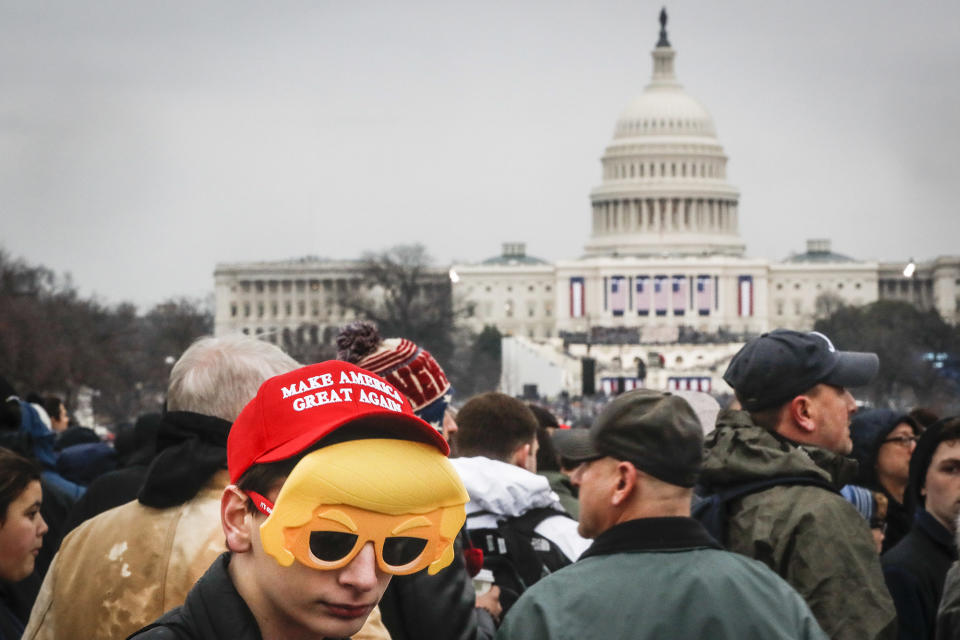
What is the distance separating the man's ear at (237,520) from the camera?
15.6 ft

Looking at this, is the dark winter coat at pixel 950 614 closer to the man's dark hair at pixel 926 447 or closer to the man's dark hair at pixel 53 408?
the man's dark hair at pixel 926 447

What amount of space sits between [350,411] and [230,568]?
576mm

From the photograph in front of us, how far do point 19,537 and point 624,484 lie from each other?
246 centimetres

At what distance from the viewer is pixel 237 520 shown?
4.78 metres

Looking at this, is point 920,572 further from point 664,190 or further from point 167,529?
point 664,190

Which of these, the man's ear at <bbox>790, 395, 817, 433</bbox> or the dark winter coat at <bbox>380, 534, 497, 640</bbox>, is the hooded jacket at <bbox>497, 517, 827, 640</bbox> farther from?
the man's ear at <bbox>790, 395, 817, 433</bbox>

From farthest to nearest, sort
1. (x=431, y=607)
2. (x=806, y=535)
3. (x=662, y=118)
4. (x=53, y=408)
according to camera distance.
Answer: (x=662, y=118), (x=53, y=408), (x=806, y=535), (x=431, y=607)

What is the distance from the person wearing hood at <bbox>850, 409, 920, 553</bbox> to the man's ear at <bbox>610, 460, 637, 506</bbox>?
4233mm

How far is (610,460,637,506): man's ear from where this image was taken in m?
6.19

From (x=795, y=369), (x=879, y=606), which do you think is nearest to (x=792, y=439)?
(x=795, y=369)

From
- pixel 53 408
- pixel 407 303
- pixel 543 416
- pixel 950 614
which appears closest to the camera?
pixel 950 614

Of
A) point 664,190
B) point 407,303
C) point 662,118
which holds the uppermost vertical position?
point 662,118

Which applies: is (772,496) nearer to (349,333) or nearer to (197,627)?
(349,333)

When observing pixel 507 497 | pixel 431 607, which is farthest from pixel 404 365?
pixel 431 607
